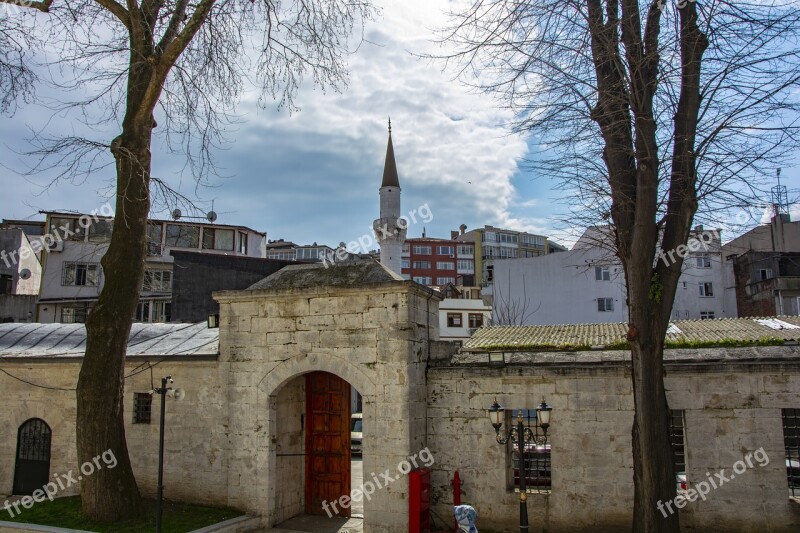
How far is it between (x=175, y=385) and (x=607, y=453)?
8.36 m

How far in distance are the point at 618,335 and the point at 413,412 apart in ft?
14.6

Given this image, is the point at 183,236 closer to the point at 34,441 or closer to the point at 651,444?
the point at 34,441

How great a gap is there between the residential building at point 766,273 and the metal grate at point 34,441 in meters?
29.5

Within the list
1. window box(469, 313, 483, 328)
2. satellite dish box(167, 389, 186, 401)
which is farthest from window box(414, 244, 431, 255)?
satellite dish box(167, 389, 186, 401)

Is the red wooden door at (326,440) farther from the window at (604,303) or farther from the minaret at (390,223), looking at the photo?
the window at (604,303)

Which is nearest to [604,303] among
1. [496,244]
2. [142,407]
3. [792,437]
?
[792,437]

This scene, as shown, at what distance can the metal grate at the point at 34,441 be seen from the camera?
13.1 meters

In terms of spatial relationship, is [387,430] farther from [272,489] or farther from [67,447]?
[67,447]

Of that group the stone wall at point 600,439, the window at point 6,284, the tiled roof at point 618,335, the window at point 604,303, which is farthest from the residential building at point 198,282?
the window at point 604,303

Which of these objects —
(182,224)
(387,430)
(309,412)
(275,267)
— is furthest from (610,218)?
(182,224)

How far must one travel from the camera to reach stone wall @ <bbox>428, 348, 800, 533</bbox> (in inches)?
373

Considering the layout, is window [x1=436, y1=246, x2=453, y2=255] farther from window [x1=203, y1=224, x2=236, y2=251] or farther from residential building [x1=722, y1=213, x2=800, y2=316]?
window [x1=203, y1=224, x2=236, y2=251]

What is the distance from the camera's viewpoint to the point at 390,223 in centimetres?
3700

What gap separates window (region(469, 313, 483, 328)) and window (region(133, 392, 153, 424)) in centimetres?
3368
